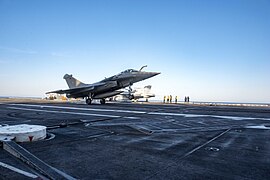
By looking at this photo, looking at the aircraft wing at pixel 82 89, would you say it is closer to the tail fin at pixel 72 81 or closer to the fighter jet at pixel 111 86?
the fighter jet at pixel 111 86

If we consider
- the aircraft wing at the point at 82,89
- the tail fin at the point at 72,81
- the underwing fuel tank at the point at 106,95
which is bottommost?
the underwing fuel tank at the point at 106,95

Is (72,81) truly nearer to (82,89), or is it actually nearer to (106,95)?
(82,89)

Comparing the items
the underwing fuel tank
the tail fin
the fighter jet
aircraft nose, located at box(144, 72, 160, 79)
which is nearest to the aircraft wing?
the fighter jet

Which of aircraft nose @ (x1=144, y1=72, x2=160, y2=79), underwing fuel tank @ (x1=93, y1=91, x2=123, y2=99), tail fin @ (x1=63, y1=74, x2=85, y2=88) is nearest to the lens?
aircraft nose @ (x1=144, y1=72, x2=160, y2=79)

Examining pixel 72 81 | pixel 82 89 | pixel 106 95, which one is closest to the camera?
pixel 106 95

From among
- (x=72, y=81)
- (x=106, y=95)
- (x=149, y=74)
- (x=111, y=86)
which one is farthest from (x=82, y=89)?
(x=149, y=74)

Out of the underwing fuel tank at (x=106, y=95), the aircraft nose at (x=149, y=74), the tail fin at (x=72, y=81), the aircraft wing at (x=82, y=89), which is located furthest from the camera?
the tail fin at (x=72, y=81)

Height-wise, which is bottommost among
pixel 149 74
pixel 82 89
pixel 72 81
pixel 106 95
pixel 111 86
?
pixel 106 95

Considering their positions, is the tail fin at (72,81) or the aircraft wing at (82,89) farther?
the tail fin at (72,81)

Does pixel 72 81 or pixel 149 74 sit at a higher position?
pixel 149 74

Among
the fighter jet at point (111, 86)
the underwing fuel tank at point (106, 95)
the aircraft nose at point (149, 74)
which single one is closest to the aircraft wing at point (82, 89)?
the fighter jet at point (111, 86)

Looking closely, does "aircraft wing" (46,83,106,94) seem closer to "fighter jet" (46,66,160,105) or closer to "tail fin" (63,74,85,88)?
"fighter jet" (46,66,160,105)

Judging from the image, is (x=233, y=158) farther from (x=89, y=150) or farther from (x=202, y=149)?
(x=89, y=150)

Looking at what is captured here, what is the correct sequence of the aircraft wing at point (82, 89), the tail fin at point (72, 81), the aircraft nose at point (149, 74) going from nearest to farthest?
the aircraft nose at point (149, 74), the aircraft wing at point (82, 89), the tail fin at point (72, 81)
